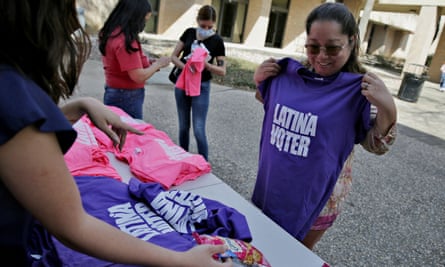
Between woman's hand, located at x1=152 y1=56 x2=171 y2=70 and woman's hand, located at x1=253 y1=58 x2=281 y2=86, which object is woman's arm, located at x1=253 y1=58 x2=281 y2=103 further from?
woman's hand, located at x1=152 y1=56 x2=171 y2=70

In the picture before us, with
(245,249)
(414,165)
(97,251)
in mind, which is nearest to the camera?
(97,251)

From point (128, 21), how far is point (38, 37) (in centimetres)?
247

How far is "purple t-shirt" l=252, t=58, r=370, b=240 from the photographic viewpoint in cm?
172

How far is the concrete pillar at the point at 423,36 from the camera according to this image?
48.4ft

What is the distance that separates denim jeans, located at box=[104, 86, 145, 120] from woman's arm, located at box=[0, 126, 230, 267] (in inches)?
106

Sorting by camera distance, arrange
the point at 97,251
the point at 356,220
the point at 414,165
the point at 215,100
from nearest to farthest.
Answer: the point at 97,251 < the point at 356,220 < the point at 414,165 < the point at 215,100

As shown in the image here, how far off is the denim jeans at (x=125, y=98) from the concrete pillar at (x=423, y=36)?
14.6 meters

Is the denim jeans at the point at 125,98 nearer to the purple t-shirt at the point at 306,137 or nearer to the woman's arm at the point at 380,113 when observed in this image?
the purple t-shirt at the point at 306,137

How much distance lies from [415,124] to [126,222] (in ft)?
28.3

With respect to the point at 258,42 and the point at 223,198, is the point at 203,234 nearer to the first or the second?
the point at 223,198

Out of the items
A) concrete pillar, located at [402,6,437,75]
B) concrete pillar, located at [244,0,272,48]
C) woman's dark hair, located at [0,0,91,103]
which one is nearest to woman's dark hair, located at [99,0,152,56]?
woman's dark hair, located at [0,0,91,103]

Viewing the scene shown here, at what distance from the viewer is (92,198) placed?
1853 millimetres

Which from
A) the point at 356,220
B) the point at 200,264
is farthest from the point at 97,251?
the point at 356,220

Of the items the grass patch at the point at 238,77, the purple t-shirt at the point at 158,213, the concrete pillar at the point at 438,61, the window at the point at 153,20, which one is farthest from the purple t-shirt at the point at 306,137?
the concrete pillar at the point at 438,61
